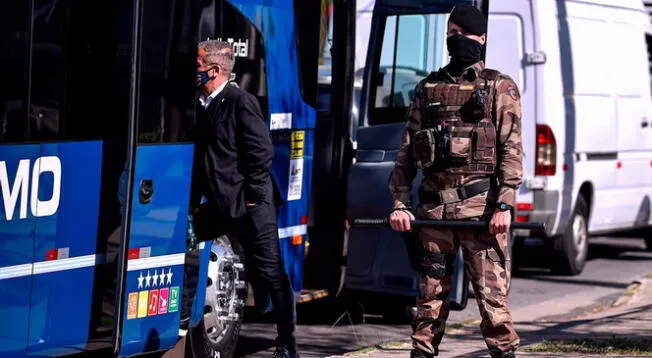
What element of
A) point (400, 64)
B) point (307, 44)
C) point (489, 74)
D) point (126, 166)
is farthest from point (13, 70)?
point (400, 64)

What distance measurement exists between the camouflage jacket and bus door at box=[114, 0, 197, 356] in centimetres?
118

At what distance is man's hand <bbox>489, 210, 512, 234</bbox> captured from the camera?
736 cm

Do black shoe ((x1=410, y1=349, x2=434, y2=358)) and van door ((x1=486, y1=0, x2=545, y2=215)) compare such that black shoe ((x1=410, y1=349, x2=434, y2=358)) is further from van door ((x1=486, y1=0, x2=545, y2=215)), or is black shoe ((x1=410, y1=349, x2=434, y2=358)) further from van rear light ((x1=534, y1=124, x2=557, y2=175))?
van rear light ((x1=534, y1=124, x2=557, y2=175))

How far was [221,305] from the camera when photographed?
899 cm

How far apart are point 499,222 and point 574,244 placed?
8.31 meters

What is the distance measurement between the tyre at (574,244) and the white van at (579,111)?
0.01m

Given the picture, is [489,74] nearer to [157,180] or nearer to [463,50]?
[463,50]

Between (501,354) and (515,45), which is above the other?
(515,45)

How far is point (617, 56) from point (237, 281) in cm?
796

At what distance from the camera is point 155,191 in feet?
25.6

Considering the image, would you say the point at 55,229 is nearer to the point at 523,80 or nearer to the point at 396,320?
the point at 396,320

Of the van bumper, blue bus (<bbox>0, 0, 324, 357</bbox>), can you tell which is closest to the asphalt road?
the van bumper

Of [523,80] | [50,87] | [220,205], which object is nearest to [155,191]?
[220,205]

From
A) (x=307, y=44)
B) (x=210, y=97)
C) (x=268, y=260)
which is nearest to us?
(x=210, y=97)
